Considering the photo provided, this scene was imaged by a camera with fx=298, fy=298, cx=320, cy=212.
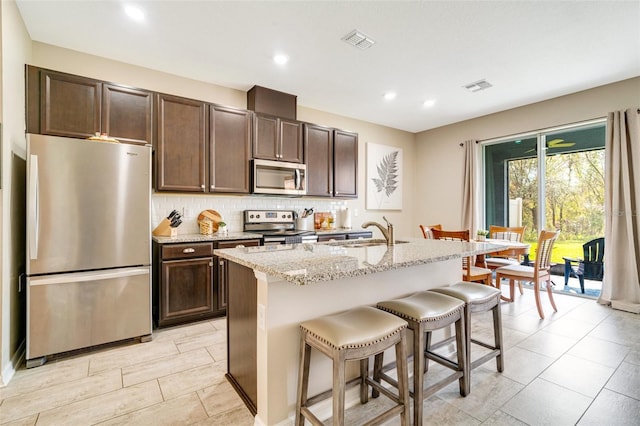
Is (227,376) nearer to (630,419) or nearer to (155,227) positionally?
(155,227)

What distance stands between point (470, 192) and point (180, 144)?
4.66 meters

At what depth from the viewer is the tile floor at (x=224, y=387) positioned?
174 cm

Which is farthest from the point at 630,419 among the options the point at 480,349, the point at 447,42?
the point at 447,42

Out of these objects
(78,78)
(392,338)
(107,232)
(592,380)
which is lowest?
(592,380)

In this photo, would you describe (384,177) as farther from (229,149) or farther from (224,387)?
(224,387)

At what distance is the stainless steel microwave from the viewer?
12.6 feet

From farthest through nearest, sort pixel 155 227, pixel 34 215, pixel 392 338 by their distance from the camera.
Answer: pixel 155 227, pixel 34 215, pixel 392 338

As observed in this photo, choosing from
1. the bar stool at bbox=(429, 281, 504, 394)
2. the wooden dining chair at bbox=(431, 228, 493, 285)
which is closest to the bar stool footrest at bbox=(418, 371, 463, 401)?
the bar stool at bbox=(429, 281, 504, 394)

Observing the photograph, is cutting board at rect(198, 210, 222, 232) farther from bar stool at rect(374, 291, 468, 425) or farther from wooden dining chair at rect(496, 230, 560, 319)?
wooden dining chair at rect(496, 230, 560, 319)

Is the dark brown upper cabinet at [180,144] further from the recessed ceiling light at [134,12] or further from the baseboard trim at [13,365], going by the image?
the baseboard trim at [13,365]

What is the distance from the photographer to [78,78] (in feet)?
9.16

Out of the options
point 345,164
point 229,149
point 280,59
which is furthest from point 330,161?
point 280,59

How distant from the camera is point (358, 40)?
2840 millimetres

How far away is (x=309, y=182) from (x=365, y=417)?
317 centimetres
